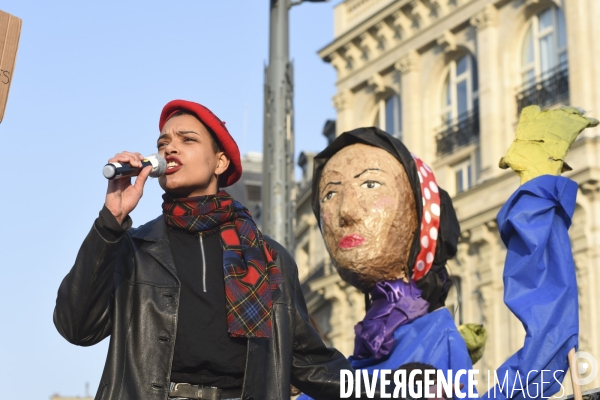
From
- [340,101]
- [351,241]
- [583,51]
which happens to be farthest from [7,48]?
[340,101]

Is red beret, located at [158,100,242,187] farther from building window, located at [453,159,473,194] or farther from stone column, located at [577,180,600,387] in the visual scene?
building window, located at [453,159,473,194]

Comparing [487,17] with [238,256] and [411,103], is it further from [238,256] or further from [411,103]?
[238,256]

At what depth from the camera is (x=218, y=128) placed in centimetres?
471

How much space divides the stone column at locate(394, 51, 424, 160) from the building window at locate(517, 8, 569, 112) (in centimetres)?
285

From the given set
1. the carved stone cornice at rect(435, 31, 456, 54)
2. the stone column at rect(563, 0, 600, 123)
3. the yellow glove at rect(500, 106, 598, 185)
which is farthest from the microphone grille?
the carved stone cornice at rect(435, 31, 456, 54)

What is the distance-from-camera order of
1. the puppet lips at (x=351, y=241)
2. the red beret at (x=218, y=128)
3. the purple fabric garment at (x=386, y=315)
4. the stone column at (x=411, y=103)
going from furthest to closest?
the stone column at (x=411, y=103) < the puppet lips at (x=351, y=241) < the purple fabric garment at (x=386, y=315) < the red beret at (x=218, y=128)

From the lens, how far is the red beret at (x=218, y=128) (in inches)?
185

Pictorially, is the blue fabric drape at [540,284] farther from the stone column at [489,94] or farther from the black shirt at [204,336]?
the stone column at [489,94]

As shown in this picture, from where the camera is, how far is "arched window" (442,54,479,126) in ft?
78.1

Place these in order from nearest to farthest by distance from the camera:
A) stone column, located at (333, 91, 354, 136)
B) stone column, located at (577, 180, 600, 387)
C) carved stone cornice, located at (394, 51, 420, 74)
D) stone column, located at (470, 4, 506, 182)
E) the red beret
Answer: the red beret < stone column, located at (577, 180, 600, 387) < stone column, located at (470, 4, 506, 182) < carved stone cornice, located at (394, 51, 420, 74) < stone column, located at (333, 91, 354, 136)

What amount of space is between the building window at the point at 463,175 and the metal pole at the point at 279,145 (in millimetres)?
14763

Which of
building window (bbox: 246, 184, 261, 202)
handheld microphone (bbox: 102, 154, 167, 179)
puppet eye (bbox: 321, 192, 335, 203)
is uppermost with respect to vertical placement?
building window (bbox: 246, 184, 261, 202)

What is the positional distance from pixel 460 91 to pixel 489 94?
1.43 meters

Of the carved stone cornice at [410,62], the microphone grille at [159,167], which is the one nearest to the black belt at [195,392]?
the microphone grille at [159,167]
